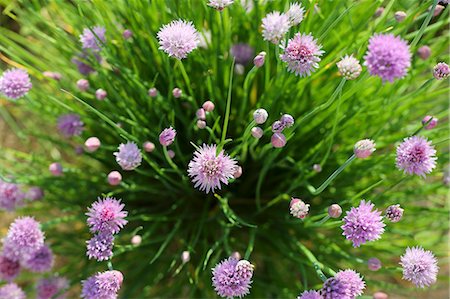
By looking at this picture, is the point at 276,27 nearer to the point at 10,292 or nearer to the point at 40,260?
the point at 40,260

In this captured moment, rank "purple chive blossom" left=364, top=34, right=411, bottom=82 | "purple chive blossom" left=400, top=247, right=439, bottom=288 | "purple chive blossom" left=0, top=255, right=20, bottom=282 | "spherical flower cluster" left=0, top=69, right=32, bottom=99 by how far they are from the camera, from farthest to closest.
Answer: "purple chive blossom" left=0, top=255, right=20, bottom=282 → "spherical flower cluster" left=0, top=69, right=32, bottom=99 → "purple chive blossom" left=400, top=247, right=439, bottom=288 → "purple chive blossom" left=364, top=34, right=411, bottom=82

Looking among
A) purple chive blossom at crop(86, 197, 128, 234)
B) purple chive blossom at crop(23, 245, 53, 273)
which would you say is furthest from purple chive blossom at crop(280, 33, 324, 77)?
purple chive blossom at crop(23, 245, 53, 273)

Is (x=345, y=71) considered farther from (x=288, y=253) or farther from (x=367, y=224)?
(x=288, y=253)

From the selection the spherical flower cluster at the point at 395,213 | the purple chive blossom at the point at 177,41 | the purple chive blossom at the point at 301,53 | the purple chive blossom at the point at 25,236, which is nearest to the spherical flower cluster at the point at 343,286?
the spherical flower cluster at the point at 395,213

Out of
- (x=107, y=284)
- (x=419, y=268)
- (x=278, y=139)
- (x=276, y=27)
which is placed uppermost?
(x=276, y=27)

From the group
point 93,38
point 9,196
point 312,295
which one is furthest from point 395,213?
point 9,196

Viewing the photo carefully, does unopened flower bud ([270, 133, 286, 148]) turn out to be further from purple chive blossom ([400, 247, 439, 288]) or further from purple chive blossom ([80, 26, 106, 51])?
purple chive blossom ([80, 26, 106, 51])
